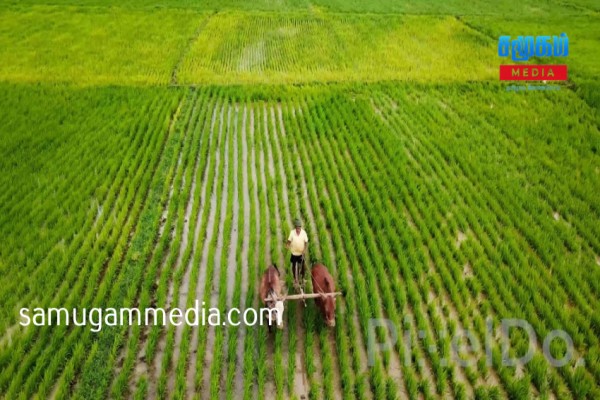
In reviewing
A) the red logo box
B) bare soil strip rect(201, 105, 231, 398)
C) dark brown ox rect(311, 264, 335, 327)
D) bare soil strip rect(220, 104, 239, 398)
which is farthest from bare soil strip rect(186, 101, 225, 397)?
the red logo box

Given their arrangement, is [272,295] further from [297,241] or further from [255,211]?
[255,211]

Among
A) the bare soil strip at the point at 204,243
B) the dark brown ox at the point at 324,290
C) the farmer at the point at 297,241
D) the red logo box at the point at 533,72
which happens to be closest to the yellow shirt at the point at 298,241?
the farmer at the point at 297,241

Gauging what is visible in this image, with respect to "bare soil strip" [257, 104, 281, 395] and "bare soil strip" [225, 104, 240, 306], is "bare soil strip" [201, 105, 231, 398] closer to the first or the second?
"bare soil strip" [225, 104, 240, 306]

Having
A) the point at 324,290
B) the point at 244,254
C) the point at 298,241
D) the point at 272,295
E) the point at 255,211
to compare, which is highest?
the point at 298,241

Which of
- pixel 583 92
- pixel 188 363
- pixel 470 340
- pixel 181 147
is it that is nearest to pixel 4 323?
pixel 188 363

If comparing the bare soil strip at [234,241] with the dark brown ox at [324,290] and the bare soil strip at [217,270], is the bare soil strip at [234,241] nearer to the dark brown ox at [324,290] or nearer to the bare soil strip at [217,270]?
the bare soil strip at [217,270]

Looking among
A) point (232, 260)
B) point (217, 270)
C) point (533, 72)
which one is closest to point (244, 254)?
point (232, 260)
